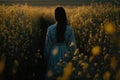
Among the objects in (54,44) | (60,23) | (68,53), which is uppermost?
(60,23)

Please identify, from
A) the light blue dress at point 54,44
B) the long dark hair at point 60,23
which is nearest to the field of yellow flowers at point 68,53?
the light blue dress at point 54,44

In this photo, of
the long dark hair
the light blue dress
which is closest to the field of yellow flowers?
the light blue dress

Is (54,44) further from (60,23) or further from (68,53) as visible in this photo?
(68,53)

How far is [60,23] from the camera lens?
6375mm

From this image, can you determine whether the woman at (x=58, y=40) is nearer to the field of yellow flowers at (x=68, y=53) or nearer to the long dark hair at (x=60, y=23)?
the long dark hair at (x=60, y=23)

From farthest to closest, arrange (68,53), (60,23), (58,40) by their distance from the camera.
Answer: (58,40)
(60,23)
(68,53)

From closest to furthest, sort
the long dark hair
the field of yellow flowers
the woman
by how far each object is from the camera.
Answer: the field of yellow flowers
the long dark hair
the woman

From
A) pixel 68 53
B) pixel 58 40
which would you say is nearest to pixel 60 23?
pixel 58 40

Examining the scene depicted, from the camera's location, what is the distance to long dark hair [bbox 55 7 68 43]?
626 cm

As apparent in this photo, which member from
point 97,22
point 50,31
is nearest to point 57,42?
point 50,31

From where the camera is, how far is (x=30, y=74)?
6.50 meters

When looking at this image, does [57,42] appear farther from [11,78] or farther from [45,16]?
[45,16]

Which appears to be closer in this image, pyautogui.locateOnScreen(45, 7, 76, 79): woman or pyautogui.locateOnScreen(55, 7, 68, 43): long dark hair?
pyautogui.locateOnScreen(55, 7, 68, 43): long dark hair

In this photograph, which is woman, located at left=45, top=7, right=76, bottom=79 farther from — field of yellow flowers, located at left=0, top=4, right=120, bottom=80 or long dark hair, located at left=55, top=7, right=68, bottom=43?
field of yellow flowers, located at left=0, top=4, right=120, bottom=80
